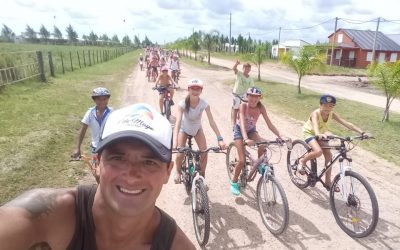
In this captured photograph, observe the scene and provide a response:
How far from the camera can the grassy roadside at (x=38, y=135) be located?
20.7 feet

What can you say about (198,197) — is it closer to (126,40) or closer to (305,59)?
(305,59)

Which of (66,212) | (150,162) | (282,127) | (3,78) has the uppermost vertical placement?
(150,162)

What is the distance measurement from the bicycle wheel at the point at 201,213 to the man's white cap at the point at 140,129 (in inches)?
120

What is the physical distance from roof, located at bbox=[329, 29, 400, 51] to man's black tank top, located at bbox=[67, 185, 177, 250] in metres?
47.0

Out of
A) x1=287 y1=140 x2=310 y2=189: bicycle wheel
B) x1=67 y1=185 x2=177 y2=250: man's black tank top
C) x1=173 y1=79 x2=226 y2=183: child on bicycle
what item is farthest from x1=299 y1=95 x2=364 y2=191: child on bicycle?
x1=67 y1=185 x2=177 y2=250: man's black tank top

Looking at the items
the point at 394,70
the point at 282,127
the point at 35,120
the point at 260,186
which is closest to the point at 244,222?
the point at 260,186

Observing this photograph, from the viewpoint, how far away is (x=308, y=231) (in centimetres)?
503

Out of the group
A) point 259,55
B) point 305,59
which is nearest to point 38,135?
point 305,59

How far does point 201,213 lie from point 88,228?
3290 millimetres

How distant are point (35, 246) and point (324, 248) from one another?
4196 mm

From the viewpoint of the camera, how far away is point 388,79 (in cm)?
1240

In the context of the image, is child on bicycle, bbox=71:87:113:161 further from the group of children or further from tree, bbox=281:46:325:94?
tree, bbox=281:46:325:94

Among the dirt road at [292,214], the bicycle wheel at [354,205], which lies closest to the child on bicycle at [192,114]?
the dirt road at [292,214]

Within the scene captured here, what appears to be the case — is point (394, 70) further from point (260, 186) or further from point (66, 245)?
point (66, 245)
